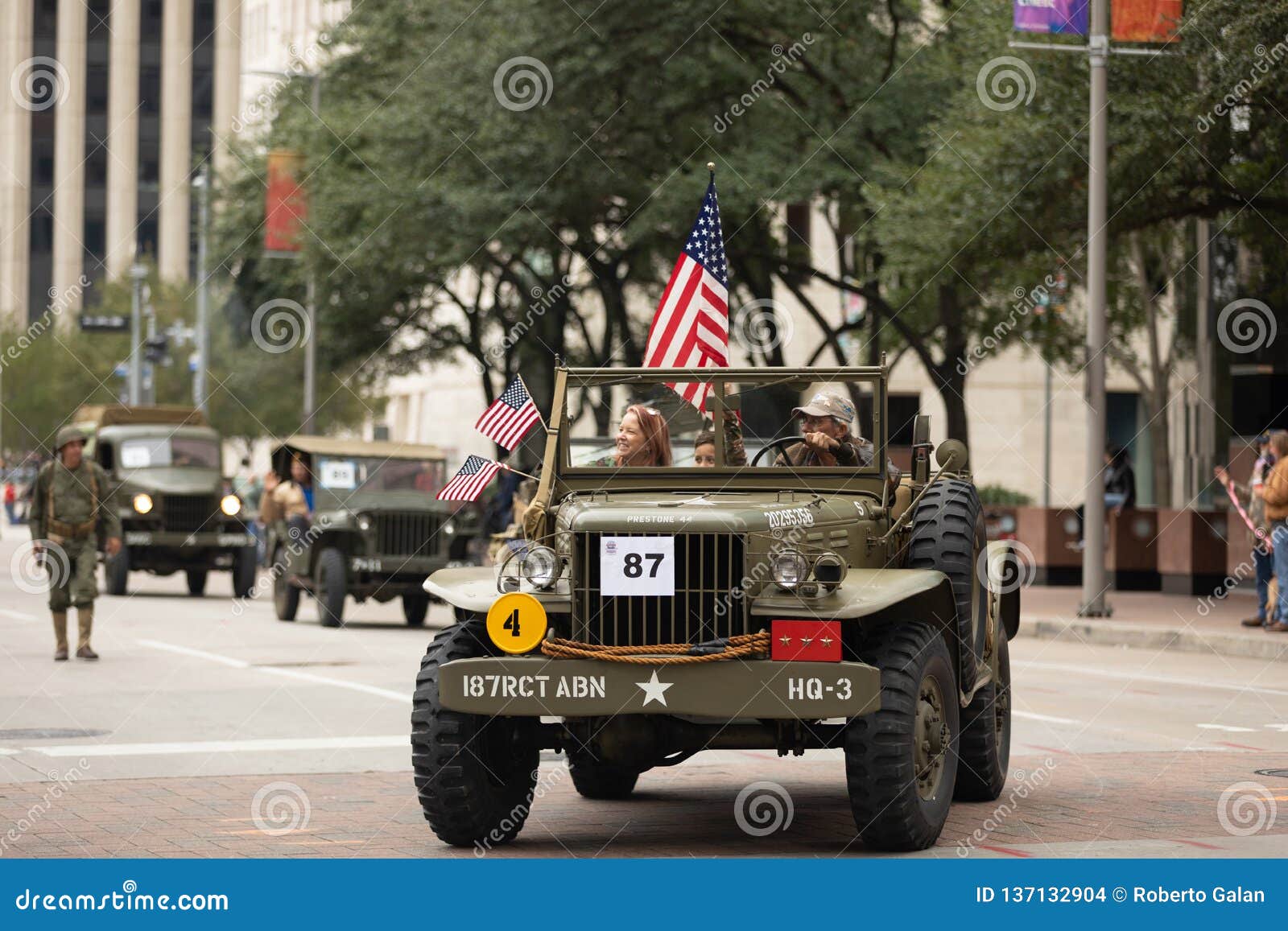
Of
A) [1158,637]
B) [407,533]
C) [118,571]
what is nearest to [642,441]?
[1158,637]

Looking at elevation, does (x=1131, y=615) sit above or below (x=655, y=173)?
below

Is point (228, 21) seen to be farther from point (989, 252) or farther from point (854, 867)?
point (854, 867)

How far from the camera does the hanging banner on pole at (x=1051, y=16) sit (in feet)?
72.6

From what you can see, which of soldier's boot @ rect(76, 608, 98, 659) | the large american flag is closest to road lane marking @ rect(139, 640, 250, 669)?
soldier's boot @ rect(76, 608, 98, 659)

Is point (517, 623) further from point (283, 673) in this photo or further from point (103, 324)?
point (103, 324)

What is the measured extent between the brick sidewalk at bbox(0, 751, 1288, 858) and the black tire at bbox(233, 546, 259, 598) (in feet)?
66.3

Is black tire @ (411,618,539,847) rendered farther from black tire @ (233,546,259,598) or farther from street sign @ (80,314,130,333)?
street sign @ (80,314,130,333)

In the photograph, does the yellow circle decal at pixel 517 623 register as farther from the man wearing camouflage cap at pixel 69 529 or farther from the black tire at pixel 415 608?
the black tire at pixel 415 608

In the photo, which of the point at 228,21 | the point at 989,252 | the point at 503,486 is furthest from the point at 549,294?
the point at 228,21

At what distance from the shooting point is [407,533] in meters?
24.8

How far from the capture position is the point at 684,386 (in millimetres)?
9375

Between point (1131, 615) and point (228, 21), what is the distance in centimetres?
9960

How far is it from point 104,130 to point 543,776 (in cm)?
11624

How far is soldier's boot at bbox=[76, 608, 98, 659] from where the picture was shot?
1814 centimetres
